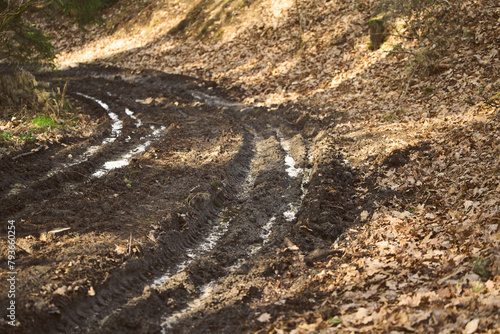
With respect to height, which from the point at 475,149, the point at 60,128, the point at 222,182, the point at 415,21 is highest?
the point at 60,128

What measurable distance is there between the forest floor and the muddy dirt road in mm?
28

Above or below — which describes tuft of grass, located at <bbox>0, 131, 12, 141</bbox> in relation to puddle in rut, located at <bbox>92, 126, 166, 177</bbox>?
above

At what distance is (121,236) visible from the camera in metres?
5.24

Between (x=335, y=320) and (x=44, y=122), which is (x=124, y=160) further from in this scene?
(x=335, y=320)

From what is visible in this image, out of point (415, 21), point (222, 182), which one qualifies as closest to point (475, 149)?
point (222, 182)

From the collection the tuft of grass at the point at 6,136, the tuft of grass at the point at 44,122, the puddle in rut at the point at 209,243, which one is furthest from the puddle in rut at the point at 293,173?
the tuft of grass at the point at 6,136

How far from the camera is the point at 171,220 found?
19.1ft

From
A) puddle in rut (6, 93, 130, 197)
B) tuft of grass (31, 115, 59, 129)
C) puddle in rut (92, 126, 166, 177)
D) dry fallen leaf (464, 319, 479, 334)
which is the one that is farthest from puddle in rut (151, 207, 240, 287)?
tuft of grass (31, 115, 59, 129)

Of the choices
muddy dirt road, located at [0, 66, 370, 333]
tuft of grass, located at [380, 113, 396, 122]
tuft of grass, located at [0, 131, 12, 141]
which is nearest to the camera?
muddy dirt road, located at [0, 66, 370, 333]

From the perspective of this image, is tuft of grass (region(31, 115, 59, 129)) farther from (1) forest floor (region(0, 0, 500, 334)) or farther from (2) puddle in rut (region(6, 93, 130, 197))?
(2) puddle in rut (region(6, 93, 130, 197))

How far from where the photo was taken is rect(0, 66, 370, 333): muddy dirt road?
409cm

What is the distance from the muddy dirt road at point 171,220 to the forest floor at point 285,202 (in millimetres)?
28

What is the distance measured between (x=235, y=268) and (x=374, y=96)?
8.05 metres

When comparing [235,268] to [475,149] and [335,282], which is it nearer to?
[335,282]
